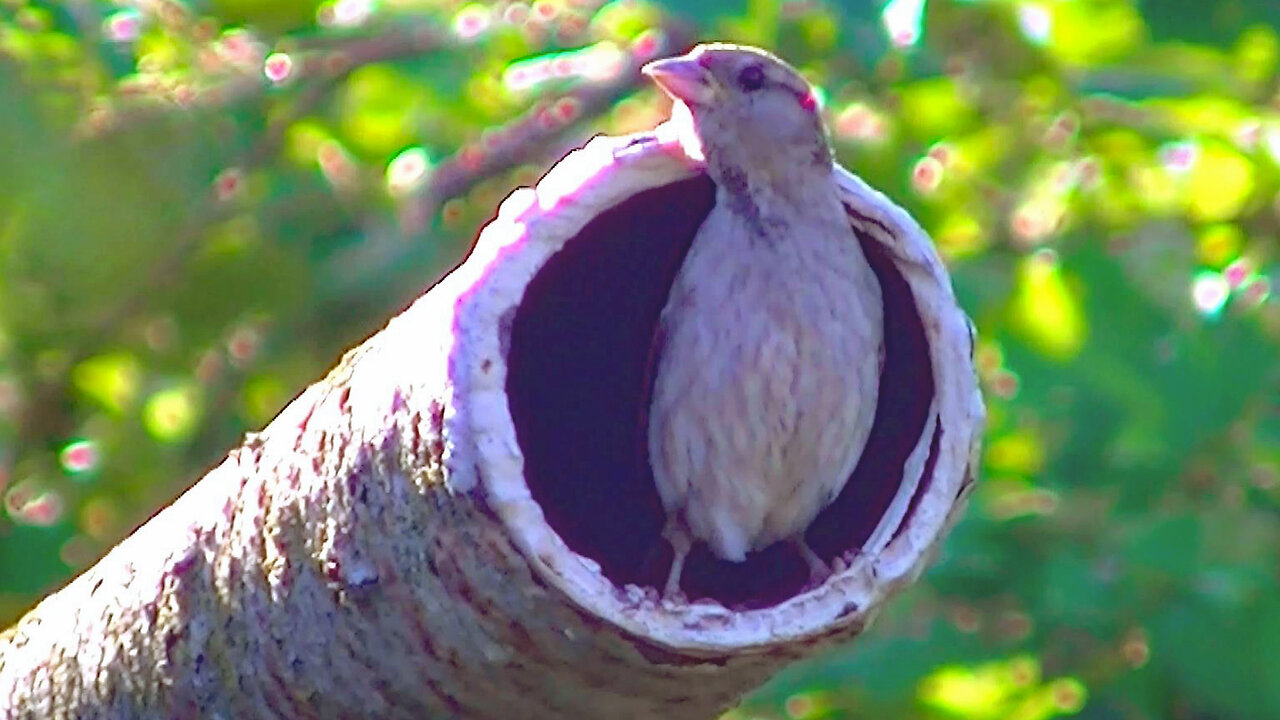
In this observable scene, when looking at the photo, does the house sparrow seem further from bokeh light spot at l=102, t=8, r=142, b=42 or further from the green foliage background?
bokeh light spot at l=102, t=8, r=142, b=42

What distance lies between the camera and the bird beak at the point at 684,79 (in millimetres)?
2715

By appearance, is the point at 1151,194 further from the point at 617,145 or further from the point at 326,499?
the point at 326,499

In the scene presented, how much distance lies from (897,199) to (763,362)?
1.78m

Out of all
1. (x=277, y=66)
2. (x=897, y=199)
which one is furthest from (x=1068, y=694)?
(x=277, y=66)

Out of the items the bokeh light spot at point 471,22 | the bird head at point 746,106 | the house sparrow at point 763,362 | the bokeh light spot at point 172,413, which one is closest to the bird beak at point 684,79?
the bird head at point 746,106

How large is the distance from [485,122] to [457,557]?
8.97 feet

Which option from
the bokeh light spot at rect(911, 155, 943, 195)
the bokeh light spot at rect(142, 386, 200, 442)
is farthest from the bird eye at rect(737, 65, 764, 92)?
the bokeh light spot at rect(142, 386, 200, 442)

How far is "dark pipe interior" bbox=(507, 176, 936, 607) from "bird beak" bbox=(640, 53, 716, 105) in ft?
0.79

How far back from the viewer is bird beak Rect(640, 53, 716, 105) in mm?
2715

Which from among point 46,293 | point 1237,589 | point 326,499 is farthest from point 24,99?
point 1237,589

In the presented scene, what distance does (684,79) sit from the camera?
9.07 ft

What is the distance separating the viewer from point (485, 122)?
446 centimetres

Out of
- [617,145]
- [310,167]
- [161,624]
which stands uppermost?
[617,145]

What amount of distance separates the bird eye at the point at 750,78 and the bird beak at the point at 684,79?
0.13 ft
